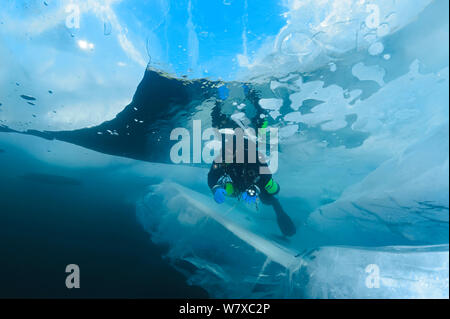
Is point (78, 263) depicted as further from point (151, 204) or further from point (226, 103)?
Answer: point (226, 103)

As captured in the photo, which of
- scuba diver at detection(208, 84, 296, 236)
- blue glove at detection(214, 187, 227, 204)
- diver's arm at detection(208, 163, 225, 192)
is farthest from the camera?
diver's arm at detection(208, 163, 225, 192)

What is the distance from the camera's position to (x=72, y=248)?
10.4 m

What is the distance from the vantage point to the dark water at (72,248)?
8023 millimetres

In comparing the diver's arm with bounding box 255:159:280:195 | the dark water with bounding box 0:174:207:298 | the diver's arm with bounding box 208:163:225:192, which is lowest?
the dark water with bounding box 0:174:207:298

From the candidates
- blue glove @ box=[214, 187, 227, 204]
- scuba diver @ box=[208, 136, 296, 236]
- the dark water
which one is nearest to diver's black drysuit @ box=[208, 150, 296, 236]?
scuba diver @ box=[208, 136, 296, 236]

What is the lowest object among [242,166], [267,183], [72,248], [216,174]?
[72,248]

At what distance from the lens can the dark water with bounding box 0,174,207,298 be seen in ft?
26.3

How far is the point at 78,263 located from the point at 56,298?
2138 millimetres

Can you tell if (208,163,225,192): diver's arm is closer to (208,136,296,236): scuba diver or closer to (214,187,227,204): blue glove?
(208,136,296,236): scuba diver

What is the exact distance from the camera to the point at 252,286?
6973 mm

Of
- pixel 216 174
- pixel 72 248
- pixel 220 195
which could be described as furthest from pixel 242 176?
pixel 72 248

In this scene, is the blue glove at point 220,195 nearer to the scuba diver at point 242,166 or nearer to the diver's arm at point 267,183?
the scuba diver at point 242,166

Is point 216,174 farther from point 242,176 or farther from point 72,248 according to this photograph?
point 72,248
